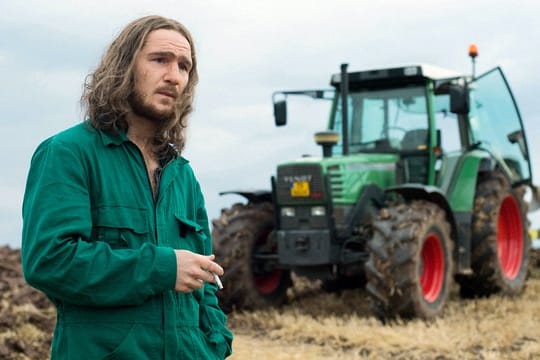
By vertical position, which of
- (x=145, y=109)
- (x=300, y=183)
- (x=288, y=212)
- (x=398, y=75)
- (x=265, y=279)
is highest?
(x=398, y=75)

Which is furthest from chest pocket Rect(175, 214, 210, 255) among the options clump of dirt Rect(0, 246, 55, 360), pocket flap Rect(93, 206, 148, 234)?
clump of dirt Rect(0, 246, 55, 360)

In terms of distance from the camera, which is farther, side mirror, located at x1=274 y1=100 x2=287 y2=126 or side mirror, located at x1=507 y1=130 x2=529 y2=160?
side mirror, located at x1=507 y1=130 x2=529 y2=160

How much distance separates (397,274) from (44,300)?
12.3 ft

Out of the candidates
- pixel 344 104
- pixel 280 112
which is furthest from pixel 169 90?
pixel 280 112

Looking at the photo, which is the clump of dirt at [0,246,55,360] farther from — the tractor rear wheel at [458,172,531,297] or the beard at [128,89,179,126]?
the tractor rear wheel at [458,172,531,297]

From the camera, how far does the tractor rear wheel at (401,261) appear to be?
21.9 ft

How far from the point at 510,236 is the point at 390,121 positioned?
2218mm

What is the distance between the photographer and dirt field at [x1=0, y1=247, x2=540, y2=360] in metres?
5.91

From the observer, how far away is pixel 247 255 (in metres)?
7.77

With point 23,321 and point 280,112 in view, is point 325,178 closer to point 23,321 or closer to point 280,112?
point 280,112

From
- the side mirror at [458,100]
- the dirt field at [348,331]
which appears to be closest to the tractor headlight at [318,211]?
the dirt field at [348,331]

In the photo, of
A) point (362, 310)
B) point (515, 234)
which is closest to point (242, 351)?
point (362, 310)

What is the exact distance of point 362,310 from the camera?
25.4 ft

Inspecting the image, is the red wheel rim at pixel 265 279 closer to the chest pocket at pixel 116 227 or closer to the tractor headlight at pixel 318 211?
the tractor headlight at pixel 318 211
